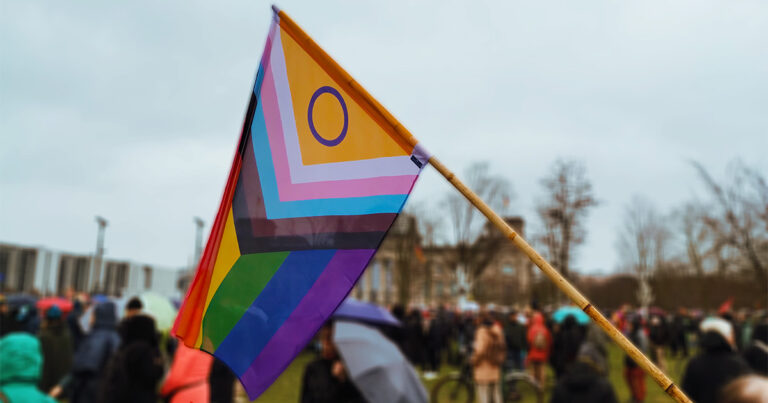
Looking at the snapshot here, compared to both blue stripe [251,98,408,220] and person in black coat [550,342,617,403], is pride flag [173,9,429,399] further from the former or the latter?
person in black coat [550,342,617,403]

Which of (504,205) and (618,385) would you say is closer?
(618,385)

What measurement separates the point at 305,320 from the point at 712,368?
4457mm

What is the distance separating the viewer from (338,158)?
2512 millimetres

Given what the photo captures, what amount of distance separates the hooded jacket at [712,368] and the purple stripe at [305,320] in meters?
4.32

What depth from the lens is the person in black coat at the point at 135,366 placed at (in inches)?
187

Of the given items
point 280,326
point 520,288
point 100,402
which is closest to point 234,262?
point 280,326

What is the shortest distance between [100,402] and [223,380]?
12.7 ft

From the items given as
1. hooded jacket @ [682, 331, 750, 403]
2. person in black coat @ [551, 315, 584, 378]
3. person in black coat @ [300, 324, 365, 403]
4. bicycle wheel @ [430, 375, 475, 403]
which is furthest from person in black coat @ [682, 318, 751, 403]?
bicycle wheel @ [430, 375, 475, 403]

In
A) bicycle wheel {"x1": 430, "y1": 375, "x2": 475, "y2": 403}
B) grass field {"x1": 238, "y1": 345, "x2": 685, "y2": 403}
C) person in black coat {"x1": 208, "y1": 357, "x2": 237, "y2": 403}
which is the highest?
person in black coat {"x1": 208, "y1": 357, "x2": 237, "y2": 403}

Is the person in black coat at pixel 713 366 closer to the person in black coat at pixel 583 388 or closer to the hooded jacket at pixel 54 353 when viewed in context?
the person in black coat at pixel 583 388

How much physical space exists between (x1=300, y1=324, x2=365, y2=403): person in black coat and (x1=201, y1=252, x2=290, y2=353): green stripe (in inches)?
120

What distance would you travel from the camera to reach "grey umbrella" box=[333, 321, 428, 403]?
18.2 ft

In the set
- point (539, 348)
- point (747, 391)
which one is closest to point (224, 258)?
point (747, 391)

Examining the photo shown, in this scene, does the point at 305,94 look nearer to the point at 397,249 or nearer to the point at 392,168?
the point at 392,168
